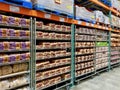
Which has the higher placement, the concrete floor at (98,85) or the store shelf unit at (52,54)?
the store shelf unit at (52,54)

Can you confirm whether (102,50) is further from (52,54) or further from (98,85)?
(52,54)

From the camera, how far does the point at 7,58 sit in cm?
279

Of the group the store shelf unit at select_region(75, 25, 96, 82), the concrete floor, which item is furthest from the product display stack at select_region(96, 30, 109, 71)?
the concrete floor

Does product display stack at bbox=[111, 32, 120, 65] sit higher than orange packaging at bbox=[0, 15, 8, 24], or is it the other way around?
orange packaging at bbox=[0, 15, 8, 24]

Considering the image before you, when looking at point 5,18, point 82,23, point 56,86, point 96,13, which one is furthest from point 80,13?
point 5,18

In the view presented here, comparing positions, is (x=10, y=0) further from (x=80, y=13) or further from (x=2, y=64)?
(x=80, y=13)

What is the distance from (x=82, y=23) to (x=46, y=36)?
1.52m

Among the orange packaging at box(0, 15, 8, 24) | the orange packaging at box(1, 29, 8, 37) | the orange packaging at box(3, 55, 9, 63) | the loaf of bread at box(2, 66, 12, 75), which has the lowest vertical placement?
the loaf of bread at box(2, 66, 12, 75)

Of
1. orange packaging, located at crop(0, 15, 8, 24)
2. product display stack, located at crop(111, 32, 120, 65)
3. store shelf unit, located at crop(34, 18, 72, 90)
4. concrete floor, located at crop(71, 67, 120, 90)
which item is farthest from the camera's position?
product display stack, located at crop(111, 32, 120, 65)

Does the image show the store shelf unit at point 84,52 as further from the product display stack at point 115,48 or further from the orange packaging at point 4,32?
the orange packaging at point 4,32

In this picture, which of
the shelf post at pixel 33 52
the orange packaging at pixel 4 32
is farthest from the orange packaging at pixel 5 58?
Result: the shelf post at pixel 33 52

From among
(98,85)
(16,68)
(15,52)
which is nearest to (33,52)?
(15,52)

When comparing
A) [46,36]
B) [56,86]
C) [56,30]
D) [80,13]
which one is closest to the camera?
[46,36]

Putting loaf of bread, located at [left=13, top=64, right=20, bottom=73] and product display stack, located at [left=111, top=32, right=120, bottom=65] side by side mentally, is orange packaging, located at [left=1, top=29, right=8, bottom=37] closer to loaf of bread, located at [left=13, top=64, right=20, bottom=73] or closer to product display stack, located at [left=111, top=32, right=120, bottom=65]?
loaf of bread, located at [left=13, top=64, right=20, bottom=73]
